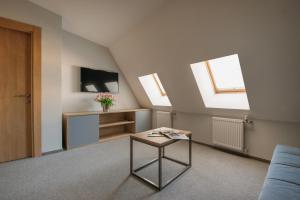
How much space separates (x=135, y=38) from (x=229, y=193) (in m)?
3.01

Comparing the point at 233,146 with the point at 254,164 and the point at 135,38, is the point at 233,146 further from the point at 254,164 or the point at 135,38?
the point at 135,38

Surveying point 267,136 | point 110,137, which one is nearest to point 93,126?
point 110,137

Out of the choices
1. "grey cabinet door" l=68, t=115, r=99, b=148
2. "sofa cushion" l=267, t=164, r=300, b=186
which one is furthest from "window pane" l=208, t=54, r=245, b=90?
"grey cabinet door" l=68, t=115, r=99, b=148

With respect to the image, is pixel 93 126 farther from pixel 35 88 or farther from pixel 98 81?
pixel 35 88

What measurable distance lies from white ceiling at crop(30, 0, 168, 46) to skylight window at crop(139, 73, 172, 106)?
139cm

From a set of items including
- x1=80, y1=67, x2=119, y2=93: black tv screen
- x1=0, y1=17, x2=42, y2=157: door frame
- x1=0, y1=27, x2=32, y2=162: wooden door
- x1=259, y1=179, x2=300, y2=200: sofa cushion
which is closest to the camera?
x1=259, y1=179, x2=300, y2=200: sofa cushion

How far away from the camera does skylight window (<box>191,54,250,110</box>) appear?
292cm

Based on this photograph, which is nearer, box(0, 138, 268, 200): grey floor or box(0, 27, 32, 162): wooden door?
box(0, 138, 268, 200): grey floor

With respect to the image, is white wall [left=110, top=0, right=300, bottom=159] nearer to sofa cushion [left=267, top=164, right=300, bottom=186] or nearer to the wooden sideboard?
sofa cushion [left=267, top=164, right=300, bottom=186]

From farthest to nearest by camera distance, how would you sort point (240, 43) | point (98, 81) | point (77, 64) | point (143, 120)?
point (143, 120) < point (98, 81) < point (77, 64) < point (240, 43)

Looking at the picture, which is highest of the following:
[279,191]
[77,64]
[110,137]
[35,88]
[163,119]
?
[77,64]

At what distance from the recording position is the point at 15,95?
2607 mm

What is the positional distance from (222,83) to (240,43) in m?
1.26

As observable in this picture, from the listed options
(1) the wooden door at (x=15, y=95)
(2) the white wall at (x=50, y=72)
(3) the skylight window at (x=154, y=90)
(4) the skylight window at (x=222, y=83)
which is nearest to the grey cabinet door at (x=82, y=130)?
(2) the white wall at (x=50, y=72)
